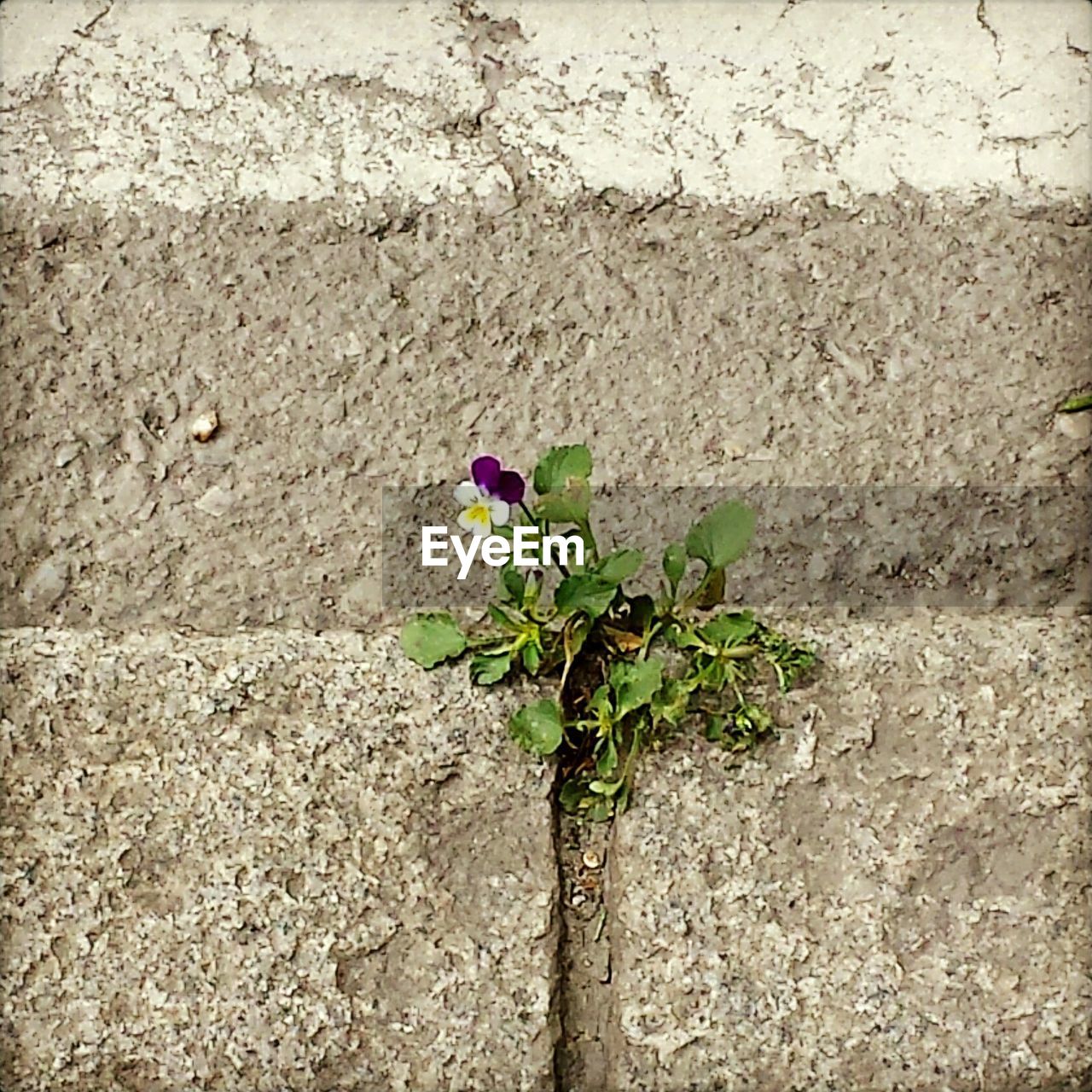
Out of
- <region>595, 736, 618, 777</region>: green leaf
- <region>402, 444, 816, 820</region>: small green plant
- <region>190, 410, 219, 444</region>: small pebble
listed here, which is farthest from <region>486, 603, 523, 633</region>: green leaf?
<region>190, 410, 219, 444</region>: small pebble

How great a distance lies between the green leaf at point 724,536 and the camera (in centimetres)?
118

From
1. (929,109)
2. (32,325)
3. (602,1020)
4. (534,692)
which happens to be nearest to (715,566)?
(534,692)

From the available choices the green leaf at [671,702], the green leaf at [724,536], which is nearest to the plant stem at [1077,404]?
the green leaf at [724,536]

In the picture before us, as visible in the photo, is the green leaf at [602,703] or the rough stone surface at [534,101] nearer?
the green leaf at [602,703]

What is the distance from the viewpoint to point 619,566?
1.16 m

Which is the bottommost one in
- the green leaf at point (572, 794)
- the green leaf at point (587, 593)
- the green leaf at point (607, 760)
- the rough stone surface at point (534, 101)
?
the green leaf at point (572, 794)

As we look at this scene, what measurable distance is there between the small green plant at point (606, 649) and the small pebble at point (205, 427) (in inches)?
8.4

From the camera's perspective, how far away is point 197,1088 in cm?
116

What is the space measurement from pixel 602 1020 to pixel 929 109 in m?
0.80

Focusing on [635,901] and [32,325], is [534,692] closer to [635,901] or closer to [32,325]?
[635,901]

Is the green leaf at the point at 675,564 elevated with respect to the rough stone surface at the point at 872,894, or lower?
elevated

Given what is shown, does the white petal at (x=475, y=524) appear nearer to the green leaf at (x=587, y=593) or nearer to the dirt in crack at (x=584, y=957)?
the green leaf at (x=587, y=593)

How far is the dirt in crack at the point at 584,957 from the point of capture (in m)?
1.18

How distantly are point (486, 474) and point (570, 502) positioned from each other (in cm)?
8
